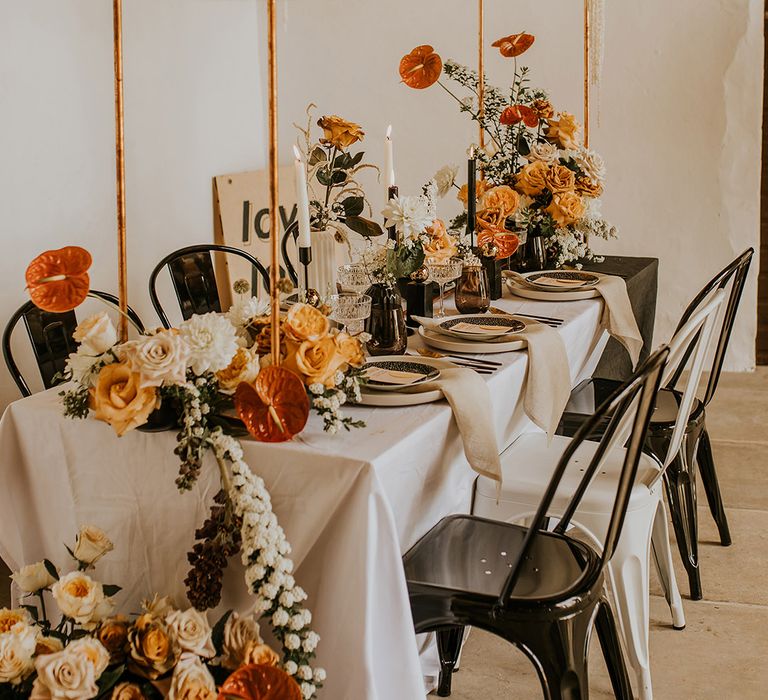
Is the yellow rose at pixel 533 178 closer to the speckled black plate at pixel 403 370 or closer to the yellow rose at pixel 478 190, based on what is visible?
the yellow rose at pixel 478 190

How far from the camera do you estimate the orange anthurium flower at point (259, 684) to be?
1410 mm

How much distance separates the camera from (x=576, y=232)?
3.19m

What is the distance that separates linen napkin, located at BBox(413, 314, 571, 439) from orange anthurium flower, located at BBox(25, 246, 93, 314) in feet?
3.10

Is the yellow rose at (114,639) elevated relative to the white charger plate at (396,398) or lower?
lower

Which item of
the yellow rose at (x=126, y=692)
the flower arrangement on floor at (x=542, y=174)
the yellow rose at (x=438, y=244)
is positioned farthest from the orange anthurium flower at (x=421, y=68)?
the yellow rose at (x=126, y=692)

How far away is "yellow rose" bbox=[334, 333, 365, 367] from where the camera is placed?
1583 millimetres

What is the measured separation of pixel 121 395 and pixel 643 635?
3.89ft

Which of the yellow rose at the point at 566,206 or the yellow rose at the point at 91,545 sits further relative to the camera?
the yellow rose at the point at 566,206

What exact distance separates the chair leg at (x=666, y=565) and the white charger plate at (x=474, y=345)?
1.74ft

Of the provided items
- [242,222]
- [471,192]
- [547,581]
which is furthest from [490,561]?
[242,222]

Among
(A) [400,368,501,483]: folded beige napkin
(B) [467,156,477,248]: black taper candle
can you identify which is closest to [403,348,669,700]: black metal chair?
(A) [400,368,501,483]: folded beige napkin

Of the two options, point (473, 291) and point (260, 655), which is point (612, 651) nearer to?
point (260, 655)

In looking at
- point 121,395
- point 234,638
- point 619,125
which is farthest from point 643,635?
point 619,125

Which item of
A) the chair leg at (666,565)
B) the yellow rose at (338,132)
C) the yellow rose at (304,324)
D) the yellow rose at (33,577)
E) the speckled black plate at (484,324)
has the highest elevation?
the yellow rose at (338,132)
